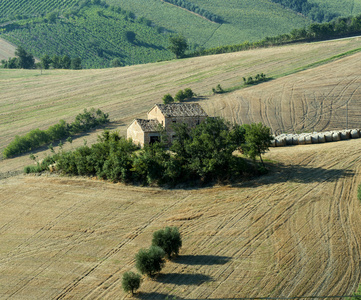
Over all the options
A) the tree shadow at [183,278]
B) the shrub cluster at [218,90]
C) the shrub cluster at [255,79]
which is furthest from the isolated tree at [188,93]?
the tree shadow at [183,278]

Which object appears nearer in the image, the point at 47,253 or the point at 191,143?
the point at 47,253

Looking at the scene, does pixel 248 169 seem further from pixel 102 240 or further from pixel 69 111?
pixel 69 111

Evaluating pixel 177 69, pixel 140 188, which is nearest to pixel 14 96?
pixel 177 69

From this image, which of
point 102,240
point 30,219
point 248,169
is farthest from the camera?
point 248,169

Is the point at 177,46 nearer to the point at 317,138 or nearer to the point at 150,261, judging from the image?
the point at 317,138

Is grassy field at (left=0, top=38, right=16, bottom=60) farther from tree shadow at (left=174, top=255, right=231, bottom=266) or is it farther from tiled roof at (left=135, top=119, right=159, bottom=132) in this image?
tree shadow at (left=174, top=255, right=231, bottom=266)

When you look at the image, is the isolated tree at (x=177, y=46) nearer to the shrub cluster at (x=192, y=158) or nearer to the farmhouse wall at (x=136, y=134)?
the farmhouse wall at (x=136, y=134)

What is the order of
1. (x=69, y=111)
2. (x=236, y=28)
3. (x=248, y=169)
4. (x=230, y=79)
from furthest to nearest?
(x=236, y=28) < (x=230, y=79) < (x=69, y=111) < (x=248, y=169)
